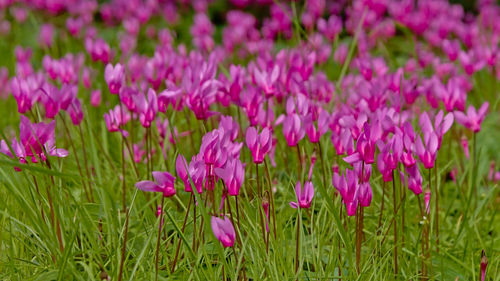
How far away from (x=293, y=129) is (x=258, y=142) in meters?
0.24

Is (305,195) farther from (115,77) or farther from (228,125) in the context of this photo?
(115,77)

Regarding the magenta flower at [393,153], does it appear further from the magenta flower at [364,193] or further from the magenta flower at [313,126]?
the magenta flower at [313,126]

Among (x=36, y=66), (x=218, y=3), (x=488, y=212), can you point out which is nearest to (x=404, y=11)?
(x=488, y=212)

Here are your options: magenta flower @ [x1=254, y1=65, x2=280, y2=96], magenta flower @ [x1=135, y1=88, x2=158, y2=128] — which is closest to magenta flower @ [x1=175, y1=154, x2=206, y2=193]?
magenta flower @ [x1=135, y1=88, x2=158, y2=128]

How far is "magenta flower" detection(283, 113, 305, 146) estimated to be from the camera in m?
2.24

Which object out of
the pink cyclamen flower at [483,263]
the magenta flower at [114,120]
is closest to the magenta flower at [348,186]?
the pink cyclamen flower at [483,263]

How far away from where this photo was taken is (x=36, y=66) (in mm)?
6195

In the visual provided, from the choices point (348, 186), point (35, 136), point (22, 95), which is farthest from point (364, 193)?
point (22, 95)

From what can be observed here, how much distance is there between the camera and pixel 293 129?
7.39 feet

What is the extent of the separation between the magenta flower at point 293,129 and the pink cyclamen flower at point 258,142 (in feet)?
0.71

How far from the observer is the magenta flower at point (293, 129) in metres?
2.24

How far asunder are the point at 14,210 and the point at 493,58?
104 inches

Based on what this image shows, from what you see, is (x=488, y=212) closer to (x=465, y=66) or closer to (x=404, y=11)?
(x=465, y=66)

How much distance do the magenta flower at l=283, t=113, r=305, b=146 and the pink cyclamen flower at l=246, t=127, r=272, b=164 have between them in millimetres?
216
